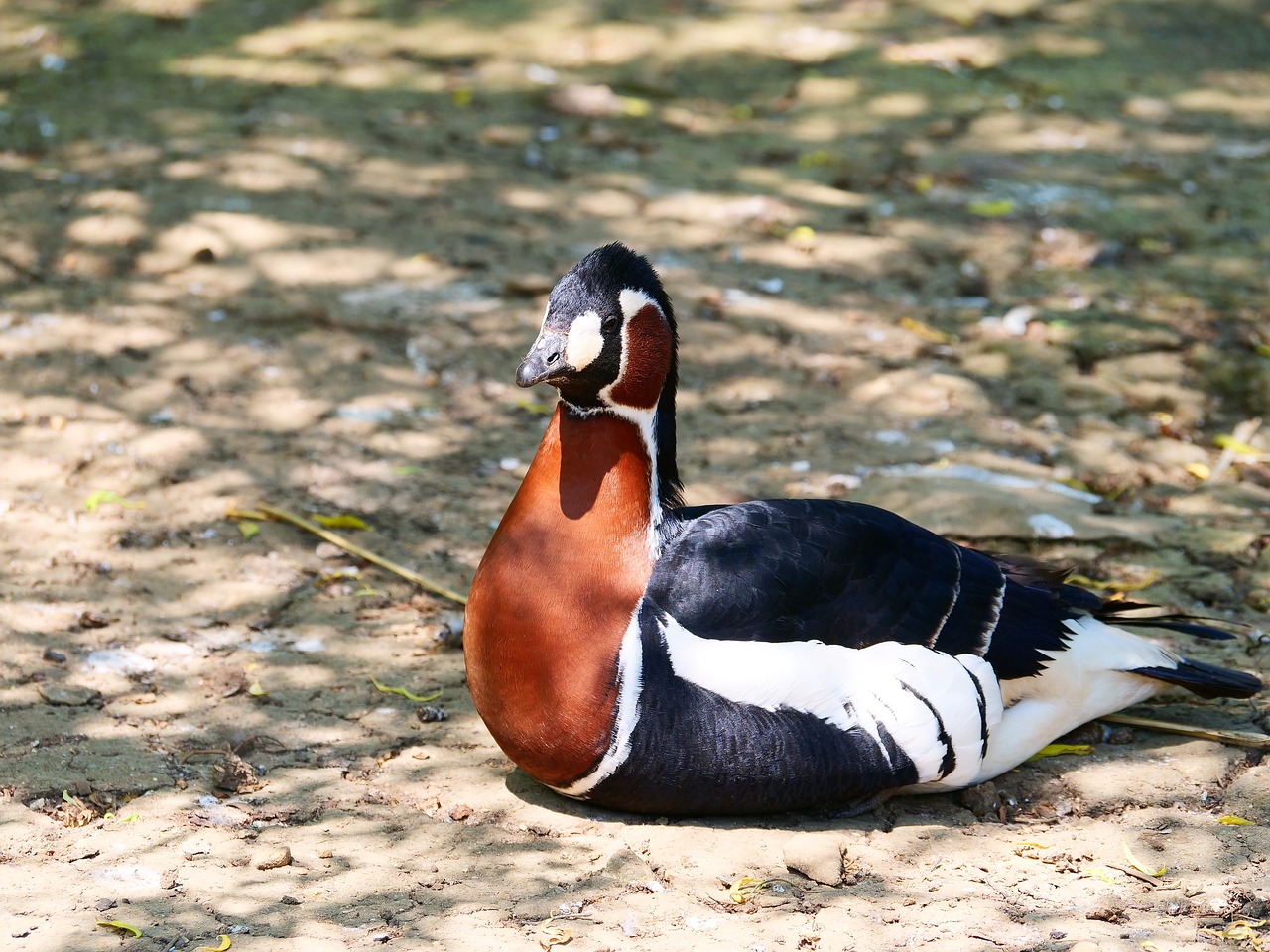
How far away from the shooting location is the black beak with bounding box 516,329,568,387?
3723 millimetres

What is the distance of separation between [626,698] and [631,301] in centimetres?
107

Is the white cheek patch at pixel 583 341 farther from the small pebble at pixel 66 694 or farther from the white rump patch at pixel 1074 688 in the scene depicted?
the small pebble at pixel 66 694

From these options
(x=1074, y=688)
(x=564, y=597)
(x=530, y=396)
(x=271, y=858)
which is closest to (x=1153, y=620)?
(x=1074, y=688)

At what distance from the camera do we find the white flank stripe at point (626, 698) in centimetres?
377

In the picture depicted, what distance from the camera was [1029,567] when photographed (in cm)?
450

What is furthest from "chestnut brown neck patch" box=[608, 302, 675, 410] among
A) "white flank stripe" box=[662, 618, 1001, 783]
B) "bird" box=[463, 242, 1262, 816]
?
"white flank stripe" box=[662, 618, 1001, 783]

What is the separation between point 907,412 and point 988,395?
16.4 inches

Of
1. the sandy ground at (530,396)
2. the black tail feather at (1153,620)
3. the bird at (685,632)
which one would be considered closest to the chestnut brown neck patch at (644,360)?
the bird at (685,632)

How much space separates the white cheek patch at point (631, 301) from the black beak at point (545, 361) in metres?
0.20

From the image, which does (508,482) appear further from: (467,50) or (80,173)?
(467,50)

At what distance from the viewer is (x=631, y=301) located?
3904mm

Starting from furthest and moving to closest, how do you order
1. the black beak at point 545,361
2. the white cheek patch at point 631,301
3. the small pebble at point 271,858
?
1. the white cheek patch at point 631,301
2. the black beak at point 545,361
3. the small pebble at point 271,858

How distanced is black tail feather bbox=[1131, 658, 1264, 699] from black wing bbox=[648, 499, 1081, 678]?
1.10 feet

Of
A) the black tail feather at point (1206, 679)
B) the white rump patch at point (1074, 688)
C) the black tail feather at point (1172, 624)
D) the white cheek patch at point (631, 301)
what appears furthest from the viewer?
the black tail feather at point (1172, 624)
